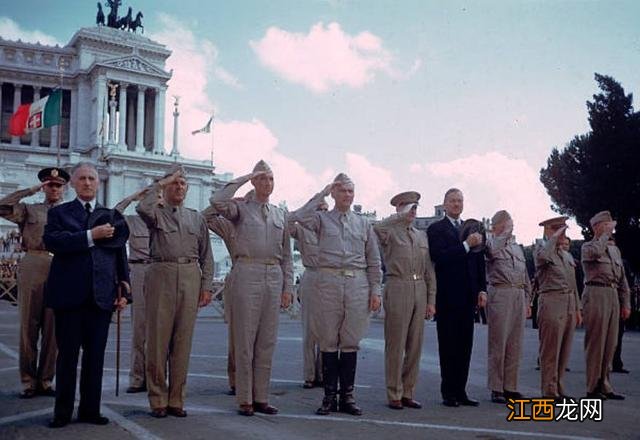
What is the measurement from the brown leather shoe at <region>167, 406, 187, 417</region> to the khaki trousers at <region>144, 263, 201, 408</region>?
0.04 metres

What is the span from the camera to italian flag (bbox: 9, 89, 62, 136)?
31859 millimetres

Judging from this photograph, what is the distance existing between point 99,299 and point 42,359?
6.16ft

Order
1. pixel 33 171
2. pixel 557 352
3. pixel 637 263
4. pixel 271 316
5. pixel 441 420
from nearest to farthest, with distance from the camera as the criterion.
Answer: pixel 441 420 < pixel 271 316 < pixel 557 352 < pixel 637 263 < pixel 33 171

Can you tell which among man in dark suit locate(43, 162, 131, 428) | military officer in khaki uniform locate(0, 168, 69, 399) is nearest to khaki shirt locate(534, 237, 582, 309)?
man in dark suit locate(43, 162, 131, 428)

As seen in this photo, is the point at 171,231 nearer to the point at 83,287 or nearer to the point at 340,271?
the point at 83,287

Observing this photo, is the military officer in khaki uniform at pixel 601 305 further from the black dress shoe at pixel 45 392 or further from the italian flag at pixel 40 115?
the italian flag at pixel 40 115

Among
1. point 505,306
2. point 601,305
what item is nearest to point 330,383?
point 505,306

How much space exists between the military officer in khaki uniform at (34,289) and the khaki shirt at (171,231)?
1.34 meters

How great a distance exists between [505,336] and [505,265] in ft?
2.64

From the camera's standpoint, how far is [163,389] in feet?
21.2

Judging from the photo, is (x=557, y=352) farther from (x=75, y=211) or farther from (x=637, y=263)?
(x=637, y=263)

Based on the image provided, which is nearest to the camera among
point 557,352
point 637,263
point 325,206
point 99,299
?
point 99,299

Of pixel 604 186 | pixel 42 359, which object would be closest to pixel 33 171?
pixel 604 186

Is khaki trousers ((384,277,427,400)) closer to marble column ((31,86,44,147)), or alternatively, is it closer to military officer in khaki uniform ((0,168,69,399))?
military officer in khaki uniform ((0,168,69,399))
